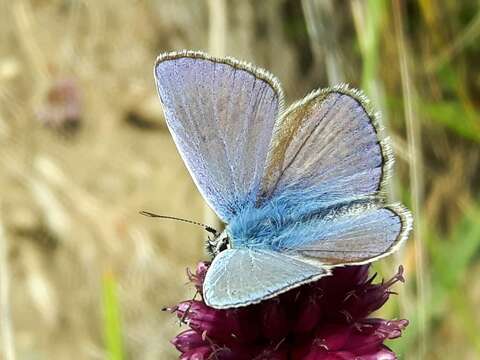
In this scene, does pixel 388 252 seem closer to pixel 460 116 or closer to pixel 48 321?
pixel 460 116

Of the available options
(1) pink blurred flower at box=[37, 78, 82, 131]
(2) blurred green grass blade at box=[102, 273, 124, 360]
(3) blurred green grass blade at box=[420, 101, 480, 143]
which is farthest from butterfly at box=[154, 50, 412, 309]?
(1) pink blurred flower at box=[37, 78, 82, 131]

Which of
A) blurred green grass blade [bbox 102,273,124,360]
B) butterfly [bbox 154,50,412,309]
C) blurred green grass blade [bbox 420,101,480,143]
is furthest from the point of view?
blurred green grass blade [bbox 420,101,480,143]

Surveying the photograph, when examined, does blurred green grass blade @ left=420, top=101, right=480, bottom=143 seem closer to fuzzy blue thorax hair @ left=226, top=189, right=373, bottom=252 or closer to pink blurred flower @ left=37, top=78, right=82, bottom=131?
pink blurred flower @ left=37, top=78, right=82, bottom=131

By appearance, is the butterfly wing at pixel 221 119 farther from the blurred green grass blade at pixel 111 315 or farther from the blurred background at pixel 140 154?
the blurred background at pixel 140 154

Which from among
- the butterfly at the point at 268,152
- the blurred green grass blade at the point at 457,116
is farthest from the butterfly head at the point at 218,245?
the blurred green grass blade at the point at 457,116

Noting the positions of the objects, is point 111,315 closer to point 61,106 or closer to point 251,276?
point 251,276

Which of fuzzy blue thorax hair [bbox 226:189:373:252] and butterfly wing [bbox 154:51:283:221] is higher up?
butterfly wing [bbox 154:51:283:221]

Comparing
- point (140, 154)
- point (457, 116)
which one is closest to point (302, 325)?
point (457, 116)

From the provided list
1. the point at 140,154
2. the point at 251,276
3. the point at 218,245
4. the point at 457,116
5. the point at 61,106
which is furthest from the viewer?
the point at 140,154
